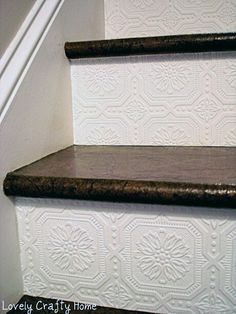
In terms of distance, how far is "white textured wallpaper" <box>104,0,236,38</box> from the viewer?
108 cm

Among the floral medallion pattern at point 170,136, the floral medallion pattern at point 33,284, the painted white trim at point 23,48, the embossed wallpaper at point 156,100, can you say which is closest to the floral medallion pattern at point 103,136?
the embossed wallpaper at point 156,100

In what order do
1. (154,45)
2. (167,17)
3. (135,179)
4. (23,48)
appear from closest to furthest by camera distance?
(135,179)
(23,48)
(154,45)
(167,17)

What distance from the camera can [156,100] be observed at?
863 mm

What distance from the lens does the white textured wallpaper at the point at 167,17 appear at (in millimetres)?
1083

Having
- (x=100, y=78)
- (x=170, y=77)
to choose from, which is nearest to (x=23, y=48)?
(x=100, y=78)

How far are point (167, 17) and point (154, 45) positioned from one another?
36cm

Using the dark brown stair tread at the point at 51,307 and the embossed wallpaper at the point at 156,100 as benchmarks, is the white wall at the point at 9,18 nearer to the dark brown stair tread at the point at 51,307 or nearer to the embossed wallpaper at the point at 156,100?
the embossed wallpaper at the point at 156,100

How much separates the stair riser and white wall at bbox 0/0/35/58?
9.0 inches

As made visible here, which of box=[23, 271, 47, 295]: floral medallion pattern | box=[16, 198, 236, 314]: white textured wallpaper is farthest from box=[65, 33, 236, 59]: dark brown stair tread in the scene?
box=[23, 271, 47, 295]: floral medallion pattern

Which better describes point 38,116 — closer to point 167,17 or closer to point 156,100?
point 156,100

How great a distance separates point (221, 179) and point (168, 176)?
0.09 meters

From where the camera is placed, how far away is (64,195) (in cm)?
59

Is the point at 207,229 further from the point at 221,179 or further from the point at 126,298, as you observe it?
the point at 126,298

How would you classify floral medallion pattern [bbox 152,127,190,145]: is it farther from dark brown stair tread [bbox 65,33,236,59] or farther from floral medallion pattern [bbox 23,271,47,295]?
floral medallion pattern [bbox 23,271,47,295]
